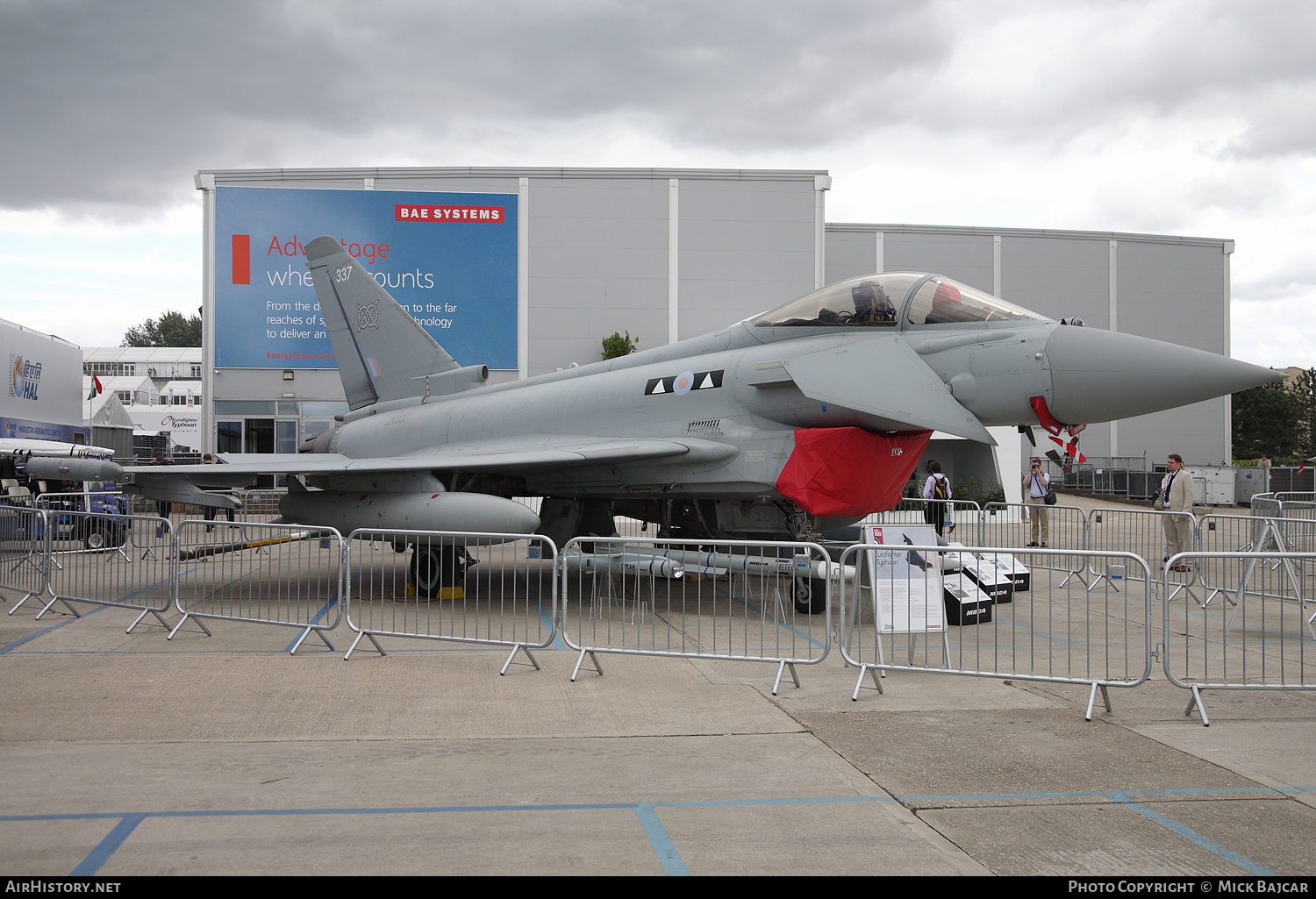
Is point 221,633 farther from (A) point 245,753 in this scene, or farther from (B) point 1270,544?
(B) point 1270,544

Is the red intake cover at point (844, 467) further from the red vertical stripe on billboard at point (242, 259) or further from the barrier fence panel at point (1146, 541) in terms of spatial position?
the red vertical stripe on billboard at point (242, 259)

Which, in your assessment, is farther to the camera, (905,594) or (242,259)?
(242,259)

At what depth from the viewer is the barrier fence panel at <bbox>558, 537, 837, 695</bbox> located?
6.25 meters

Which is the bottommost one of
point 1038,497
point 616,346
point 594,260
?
point 1038,497

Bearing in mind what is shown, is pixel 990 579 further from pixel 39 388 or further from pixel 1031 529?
pixel 39 388

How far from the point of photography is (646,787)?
391cm

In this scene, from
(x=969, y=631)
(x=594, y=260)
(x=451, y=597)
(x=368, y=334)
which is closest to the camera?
(x=969, y=631)

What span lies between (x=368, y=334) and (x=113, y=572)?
5.48 meters

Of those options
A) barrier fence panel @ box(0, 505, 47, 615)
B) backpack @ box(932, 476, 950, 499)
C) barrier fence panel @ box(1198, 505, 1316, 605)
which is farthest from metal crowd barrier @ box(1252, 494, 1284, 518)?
barrier fence panel @ box(0, 505, 47, 615)

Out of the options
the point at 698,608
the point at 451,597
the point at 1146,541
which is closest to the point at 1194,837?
the point at 698,608

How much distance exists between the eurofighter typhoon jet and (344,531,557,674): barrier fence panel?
0.32m

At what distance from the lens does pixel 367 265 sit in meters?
25.0
